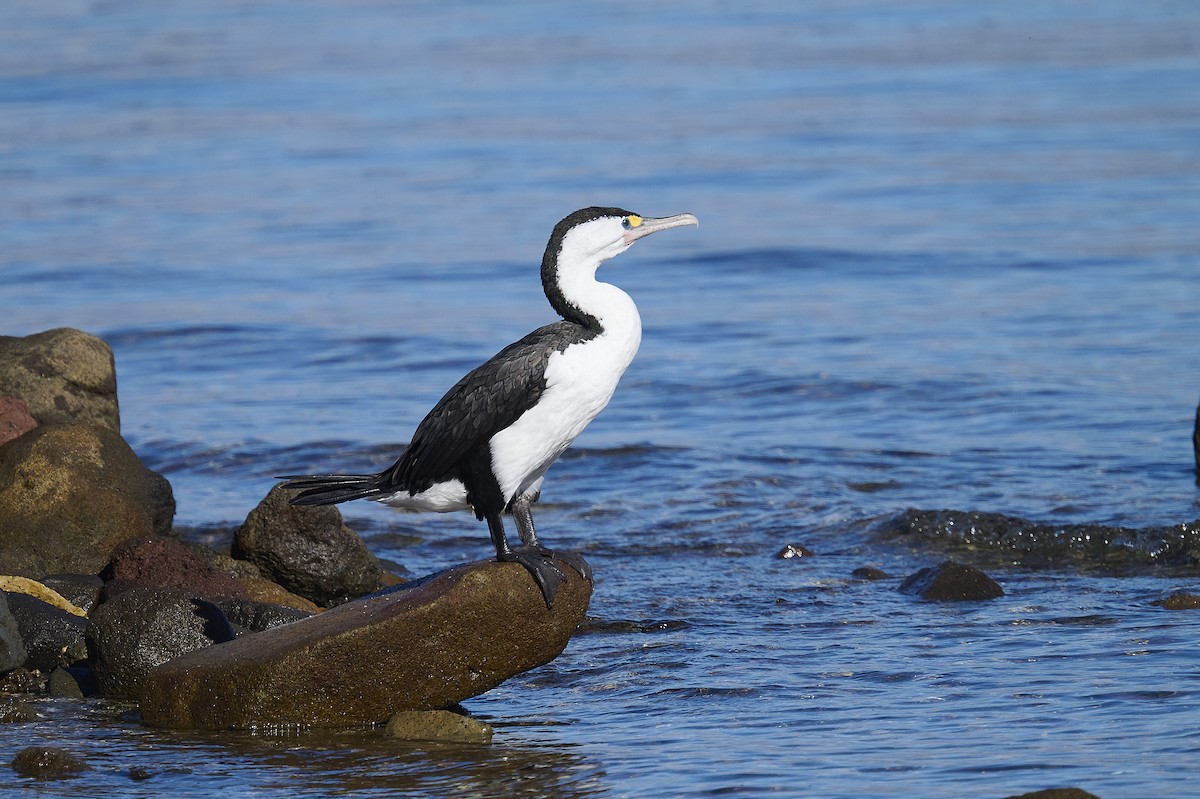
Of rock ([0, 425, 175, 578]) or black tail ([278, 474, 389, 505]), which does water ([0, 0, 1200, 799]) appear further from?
rock ([0, 425, 175, 578])

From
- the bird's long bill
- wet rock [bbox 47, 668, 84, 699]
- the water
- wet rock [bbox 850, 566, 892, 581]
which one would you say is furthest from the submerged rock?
wet rock [bbox 47, 668, 84, 699]

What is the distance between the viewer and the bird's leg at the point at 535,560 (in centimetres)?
668

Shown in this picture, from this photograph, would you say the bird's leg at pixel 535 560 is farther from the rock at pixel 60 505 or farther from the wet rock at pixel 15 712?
the rock at pixel 60 505

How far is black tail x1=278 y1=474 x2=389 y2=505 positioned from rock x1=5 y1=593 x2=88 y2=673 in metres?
1.34

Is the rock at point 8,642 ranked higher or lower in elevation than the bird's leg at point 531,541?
lower

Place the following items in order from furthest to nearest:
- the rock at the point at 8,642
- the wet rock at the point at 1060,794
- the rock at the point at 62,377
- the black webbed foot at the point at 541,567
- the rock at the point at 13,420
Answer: the rock at the point at 62,377 < the rock at the point at 13,420 < the rock at the point at 8,642 < the black webbed foot at the point at 541,567 < the wet rock at the point at 1060,794

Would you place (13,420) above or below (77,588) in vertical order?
above

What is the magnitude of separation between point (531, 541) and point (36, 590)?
266 centimetres

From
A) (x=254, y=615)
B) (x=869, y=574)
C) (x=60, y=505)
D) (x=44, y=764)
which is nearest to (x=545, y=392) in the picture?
(x=254, y=615)

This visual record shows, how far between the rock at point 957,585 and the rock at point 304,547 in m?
2.95

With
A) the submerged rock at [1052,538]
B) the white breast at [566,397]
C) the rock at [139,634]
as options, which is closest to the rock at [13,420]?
the rock at [139,634]

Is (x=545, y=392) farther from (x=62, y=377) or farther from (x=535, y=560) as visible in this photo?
(x=62, y=377)

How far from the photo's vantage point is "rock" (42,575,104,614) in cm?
826

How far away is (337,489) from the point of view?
7.11m
